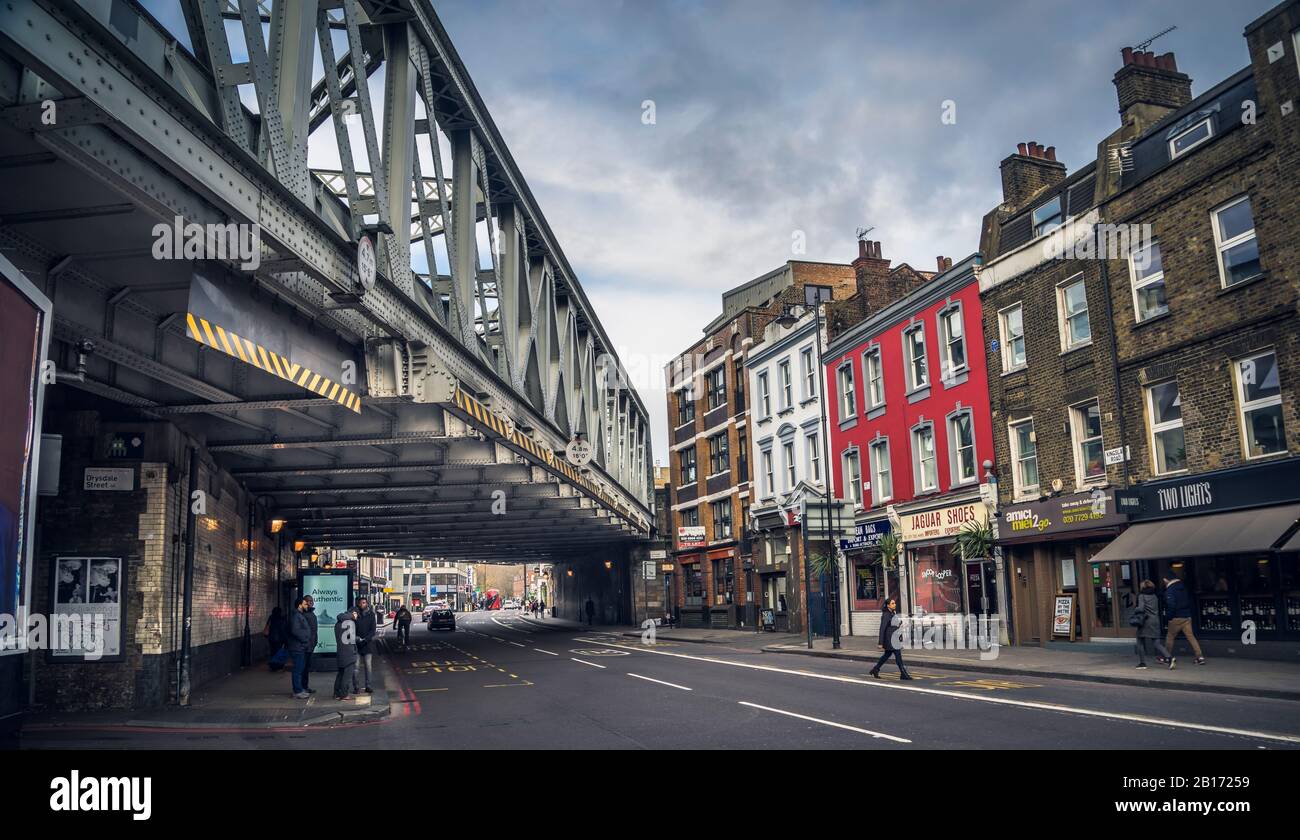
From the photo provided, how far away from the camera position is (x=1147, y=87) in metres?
23.6

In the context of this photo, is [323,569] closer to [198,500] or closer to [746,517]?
[198,500]

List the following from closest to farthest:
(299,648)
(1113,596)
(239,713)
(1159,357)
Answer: (239,713), (299,648), (1159,357), (1113,596)

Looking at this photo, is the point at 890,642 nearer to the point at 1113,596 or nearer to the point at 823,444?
the point at 1113,596

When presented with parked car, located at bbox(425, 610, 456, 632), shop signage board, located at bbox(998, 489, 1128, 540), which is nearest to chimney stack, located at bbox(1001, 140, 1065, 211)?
shop signage board, located at bbox(998, 489, 1128, 540)

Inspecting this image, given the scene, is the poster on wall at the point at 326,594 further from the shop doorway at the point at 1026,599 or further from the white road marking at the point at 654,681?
the shop doorway at the point at 1026,599

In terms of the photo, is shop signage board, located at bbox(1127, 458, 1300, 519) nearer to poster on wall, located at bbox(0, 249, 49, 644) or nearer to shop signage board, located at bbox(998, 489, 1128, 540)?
shop signage board, located at bbox(998, 489, 1128, 540)

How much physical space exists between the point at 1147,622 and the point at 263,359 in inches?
655

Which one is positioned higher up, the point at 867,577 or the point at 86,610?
the point at 86,610

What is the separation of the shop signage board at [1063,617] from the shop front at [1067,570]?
0.08ft

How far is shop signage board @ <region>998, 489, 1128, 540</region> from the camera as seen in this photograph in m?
22.4

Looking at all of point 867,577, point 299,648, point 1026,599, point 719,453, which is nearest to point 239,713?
point 299,648

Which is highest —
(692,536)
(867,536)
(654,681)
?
(692,536)

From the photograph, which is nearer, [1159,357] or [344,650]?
[344,650]
